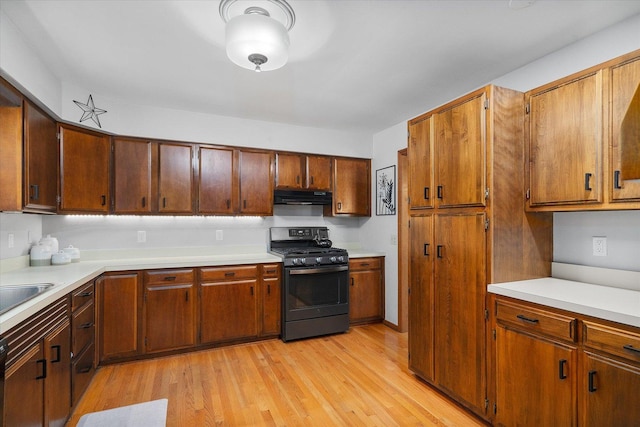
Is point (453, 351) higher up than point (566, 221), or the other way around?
point (566, 221)

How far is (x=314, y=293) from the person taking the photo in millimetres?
3676

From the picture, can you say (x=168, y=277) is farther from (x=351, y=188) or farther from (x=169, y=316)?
(x=351, y=188)

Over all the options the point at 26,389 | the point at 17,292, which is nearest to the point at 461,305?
the point at 26,389

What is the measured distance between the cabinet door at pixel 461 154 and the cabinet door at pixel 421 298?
320mm

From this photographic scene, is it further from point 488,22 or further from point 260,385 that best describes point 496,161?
point 260,385

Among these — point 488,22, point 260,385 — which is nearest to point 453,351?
point 260,385

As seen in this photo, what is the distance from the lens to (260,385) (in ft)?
8.61

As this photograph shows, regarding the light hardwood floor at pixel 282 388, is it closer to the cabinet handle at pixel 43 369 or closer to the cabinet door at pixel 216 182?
the cabinet handle at pixel 43 369

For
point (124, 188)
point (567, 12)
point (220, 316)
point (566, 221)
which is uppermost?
point (567, 12)

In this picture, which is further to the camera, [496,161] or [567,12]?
[496,161]

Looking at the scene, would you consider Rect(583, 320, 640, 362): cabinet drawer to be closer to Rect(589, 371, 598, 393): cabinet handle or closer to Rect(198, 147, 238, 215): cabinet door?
Rect(589, 371, 598, 393): cabinet handle

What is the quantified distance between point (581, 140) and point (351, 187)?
2.73m

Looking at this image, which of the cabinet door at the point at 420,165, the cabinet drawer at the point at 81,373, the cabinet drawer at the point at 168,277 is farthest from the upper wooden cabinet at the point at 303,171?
the cabinet drawer at the point at 81,373

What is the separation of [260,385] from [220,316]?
37.9 inches
